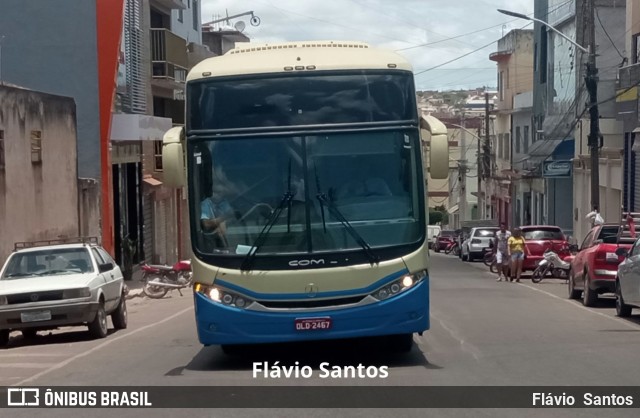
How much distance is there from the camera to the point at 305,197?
1219 cm

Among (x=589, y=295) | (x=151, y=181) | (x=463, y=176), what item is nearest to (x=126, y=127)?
(x=151, y=181)

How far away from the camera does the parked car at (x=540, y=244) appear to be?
115ft

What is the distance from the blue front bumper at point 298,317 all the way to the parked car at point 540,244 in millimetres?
23294

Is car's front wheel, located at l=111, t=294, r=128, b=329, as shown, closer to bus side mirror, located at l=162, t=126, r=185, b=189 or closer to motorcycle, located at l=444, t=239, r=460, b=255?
bus side mirror, located at l=162, t=126, r=185, b=189

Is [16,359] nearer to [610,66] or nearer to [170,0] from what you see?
[170,0]

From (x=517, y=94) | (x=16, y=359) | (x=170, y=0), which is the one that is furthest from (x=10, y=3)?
(x=517, y=94)

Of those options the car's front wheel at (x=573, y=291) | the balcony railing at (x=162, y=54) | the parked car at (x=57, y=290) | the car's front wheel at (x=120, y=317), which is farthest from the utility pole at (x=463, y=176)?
the parked car at (x=57, y=290)

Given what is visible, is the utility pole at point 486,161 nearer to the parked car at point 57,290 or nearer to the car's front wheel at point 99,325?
the parked car at point 57,290

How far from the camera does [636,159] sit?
122ft

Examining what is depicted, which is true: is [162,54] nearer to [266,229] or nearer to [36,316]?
[36,316]

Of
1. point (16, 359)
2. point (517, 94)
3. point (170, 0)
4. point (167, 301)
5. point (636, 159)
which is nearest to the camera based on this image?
point (16, 359)

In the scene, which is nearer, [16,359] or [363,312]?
[363,312]

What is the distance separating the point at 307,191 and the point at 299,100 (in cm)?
108

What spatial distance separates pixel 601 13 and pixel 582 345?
33505 millimetres
